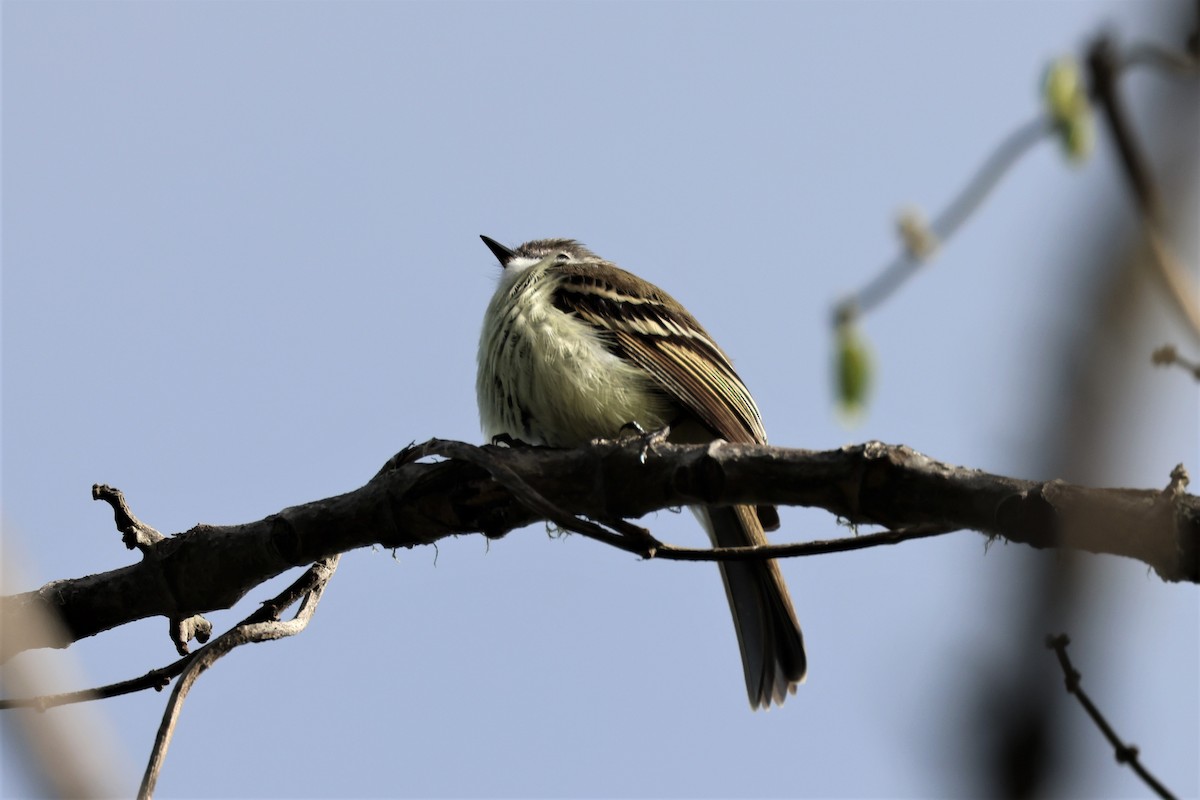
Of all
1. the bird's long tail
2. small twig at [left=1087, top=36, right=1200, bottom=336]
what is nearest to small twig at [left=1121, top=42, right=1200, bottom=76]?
small twig at [left=1087, top=36, right=1200, bottom=336]

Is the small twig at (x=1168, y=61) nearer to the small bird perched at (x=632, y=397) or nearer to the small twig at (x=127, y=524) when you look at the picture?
the small twig at (x=127, y=524)

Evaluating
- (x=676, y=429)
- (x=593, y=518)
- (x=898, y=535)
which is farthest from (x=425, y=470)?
(x=676, y=429)

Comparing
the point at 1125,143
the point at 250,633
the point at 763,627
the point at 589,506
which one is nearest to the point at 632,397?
the point at 763,627

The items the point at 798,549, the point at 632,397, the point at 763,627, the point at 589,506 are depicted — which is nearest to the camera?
the point at 798,549

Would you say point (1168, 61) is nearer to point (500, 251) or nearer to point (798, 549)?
point (798, 549)

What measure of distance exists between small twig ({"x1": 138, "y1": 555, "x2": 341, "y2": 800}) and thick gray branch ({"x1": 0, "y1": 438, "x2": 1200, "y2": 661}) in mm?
162

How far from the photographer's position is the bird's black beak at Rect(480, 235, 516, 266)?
31.9 feet

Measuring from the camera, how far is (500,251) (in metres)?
9.80

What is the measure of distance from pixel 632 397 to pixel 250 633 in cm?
251

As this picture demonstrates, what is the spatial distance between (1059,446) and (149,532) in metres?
4.54

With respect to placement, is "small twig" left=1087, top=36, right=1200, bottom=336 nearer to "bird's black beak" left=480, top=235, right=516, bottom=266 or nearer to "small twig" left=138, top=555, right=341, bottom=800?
"small twig" left=138, top=555, right=341, bottom=800

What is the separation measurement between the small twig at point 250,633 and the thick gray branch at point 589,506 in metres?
0.16

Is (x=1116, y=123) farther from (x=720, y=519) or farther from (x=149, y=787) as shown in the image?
(x=720, y=519)

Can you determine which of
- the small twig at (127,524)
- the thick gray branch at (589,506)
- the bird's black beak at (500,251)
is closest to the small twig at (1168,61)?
the thick gray branch at (589,506)
